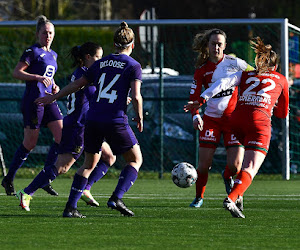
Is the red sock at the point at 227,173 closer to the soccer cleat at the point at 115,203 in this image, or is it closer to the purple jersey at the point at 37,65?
the soccer cleat at the point at 115,203

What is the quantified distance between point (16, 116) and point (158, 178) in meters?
2.94

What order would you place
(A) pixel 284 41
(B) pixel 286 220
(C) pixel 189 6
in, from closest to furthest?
1. (B) pixel 286 220
2. (A) pixel 284 41
3. (C) pixel 189 6

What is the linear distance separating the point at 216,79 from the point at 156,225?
2.30 metres

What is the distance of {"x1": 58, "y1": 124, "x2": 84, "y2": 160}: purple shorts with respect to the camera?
9.11 metres

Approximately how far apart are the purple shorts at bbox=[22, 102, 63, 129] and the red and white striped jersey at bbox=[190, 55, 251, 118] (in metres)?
1.90

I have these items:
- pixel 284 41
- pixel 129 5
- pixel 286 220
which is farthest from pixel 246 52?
pixel 129 5

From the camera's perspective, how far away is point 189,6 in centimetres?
2694

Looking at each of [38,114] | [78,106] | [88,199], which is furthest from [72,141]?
[38,114]

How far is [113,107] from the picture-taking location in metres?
7.77

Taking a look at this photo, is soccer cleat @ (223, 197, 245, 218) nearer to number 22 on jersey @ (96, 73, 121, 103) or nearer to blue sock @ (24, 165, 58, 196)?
number 22 on jersey @ (96, 73, 121, 103)

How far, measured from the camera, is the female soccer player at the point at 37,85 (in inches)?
386

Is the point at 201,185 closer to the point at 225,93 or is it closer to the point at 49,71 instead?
the point at 225,93

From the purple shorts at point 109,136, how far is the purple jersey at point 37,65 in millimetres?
2307

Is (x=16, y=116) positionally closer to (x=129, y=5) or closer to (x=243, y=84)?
(x=243, y=84)
